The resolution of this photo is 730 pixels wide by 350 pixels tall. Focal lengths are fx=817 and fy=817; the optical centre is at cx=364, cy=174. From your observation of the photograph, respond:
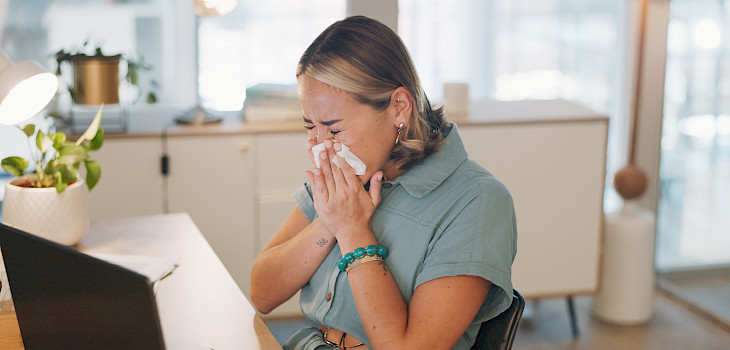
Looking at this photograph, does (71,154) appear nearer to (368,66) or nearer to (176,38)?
(368,66)

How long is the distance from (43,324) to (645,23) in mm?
2626

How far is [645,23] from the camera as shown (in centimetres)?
313

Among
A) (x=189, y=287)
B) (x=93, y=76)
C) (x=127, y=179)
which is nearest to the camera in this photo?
(x=189, y=287)

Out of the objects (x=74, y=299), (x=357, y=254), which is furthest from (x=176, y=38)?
(x=74, y=299)

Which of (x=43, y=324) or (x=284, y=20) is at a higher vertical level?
(x=284, y=20)

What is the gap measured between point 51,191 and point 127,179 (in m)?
0.89

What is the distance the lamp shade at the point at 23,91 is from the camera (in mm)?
1663

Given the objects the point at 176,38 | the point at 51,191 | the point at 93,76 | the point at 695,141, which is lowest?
the point at 695,141

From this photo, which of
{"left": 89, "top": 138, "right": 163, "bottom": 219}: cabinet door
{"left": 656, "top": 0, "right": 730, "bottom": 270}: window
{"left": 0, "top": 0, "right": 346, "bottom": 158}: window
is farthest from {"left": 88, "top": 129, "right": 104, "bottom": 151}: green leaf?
{"left": 656, "top": 0, "right": 730, "bottom": 270}: window

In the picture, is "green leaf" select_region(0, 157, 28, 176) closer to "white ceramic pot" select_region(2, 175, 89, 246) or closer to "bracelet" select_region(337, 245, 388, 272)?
"white ceramic pot" select_region(2, 175, 89, 246)

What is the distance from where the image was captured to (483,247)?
1.41m

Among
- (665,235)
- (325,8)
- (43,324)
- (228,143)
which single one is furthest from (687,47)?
(43,324)

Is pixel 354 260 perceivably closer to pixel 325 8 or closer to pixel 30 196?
pixel 30 196

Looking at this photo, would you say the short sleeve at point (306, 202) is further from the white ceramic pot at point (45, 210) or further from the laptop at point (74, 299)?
the laptop at point (74, 299)
